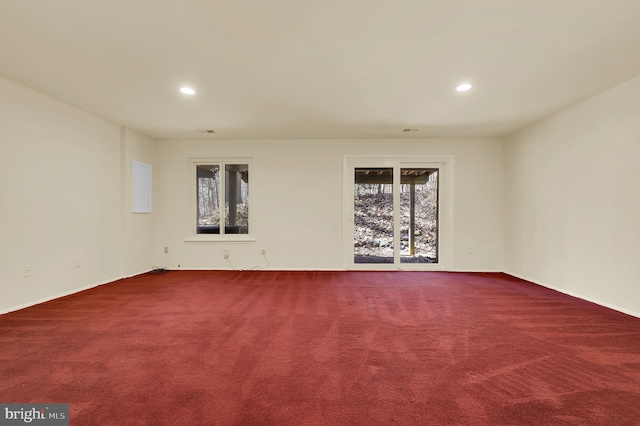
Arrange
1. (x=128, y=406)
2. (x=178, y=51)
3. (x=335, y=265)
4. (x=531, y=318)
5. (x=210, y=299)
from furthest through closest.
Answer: (x=335, y=265) < (x=210, y=299) < (x=531, y=318) < (x=178, y=51) < (x=128, y=406)

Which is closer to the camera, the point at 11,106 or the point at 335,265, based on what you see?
the point at 11,106

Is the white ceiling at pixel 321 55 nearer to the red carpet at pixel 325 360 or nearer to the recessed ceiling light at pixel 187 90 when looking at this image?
the recessed ceiling light at pixel 187 90

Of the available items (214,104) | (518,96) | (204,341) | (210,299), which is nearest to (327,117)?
(214,104)

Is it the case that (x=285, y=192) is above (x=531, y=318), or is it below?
above

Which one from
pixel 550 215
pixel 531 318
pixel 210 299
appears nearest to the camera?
pixel 531 318

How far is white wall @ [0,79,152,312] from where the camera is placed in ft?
9.66

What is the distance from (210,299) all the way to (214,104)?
245cm

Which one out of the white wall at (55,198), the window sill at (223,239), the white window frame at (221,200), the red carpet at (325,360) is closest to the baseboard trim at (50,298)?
the white wall at (55,198)

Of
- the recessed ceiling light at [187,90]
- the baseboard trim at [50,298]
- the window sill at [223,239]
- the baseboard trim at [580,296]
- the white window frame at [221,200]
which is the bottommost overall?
the baseboard trim at [580,296]

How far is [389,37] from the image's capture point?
2154mm

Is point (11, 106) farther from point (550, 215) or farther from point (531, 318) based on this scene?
point (550, 215)

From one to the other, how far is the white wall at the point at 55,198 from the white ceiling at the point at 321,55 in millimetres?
342

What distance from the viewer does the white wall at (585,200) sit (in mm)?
2914

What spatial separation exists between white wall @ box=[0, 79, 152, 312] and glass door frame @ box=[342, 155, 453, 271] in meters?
3.78
